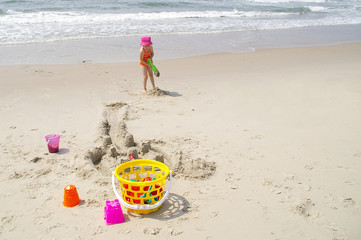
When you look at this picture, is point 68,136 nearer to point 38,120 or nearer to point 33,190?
point 38,120

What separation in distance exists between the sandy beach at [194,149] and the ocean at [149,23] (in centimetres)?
267

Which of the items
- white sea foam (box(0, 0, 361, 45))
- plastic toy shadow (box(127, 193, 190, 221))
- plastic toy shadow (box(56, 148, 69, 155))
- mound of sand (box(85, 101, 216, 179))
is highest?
white sea foam (box(0, 0, 361, 45))

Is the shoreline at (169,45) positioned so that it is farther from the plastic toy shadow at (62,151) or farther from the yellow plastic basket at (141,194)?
the yellow plastic basket at (141,194)

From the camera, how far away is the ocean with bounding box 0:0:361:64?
10188mm

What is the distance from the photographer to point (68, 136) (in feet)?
15.1

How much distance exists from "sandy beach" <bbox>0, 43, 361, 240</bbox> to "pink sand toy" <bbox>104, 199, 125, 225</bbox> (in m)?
0.06

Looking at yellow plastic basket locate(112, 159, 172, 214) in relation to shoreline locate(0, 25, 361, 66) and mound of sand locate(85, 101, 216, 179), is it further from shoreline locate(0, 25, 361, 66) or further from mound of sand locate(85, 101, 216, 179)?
shoreline locate(0, 25, 361, 66)

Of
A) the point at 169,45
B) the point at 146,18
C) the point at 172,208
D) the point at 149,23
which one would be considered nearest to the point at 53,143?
the point at 172,208

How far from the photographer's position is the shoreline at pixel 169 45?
8594 mm

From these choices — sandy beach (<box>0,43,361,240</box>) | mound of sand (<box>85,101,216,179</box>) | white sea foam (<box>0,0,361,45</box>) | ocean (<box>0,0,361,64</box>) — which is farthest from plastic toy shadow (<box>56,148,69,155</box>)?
white sea foam (<box>0,0,361,45</box>)

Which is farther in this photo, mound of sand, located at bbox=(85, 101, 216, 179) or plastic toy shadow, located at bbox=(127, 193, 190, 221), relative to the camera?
mound of sand, located at bbox=(85, 101, 216, 179)

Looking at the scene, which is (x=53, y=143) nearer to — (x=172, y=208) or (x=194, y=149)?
(x=194, y=149)

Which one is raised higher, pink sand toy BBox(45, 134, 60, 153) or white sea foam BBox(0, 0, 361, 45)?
white sea foam BBox(0, 0, 361, 45)

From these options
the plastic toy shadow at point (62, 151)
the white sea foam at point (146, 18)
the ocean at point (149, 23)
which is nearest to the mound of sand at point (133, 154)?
the plastic toy shadow at point (62, 151)
